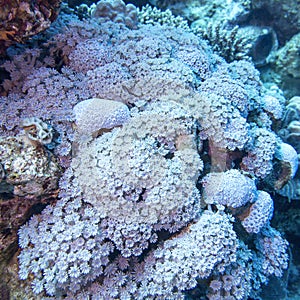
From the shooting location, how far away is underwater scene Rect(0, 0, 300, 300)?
226 cm

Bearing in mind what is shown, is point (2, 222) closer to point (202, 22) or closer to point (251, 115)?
point (251, 115)

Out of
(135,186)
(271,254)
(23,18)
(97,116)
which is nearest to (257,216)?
(271,254)

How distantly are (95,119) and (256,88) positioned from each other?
223cm

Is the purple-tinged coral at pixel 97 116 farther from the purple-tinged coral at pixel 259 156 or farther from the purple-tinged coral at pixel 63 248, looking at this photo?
the purple-tinged coral at pixel 259 156

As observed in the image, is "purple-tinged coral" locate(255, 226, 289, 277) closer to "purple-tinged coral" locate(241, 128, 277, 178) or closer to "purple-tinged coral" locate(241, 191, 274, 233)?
"purple-tinged coral" locate(241, 191, 274, 233)

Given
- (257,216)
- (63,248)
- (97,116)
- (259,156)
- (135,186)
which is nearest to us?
(63,248)

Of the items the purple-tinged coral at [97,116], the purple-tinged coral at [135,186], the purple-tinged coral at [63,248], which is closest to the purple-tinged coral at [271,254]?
the purple-tinged coral at [135,186]

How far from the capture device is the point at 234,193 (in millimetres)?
2598

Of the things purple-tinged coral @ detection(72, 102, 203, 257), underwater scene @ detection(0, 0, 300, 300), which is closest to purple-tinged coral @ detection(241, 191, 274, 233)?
underwater scene @ detection(0, 0, 300, 300)

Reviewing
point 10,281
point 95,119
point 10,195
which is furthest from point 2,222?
point 95,119

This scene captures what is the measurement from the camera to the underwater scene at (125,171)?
226cm

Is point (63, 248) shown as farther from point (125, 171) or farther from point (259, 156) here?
point (259, 156)

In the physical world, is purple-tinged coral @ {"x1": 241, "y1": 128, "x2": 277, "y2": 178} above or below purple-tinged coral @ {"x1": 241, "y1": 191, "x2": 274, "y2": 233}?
above

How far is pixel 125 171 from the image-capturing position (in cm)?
229
